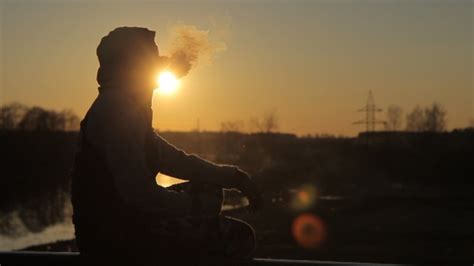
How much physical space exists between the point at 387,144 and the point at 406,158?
1040cm

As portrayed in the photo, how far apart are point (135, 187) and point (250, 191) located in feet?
1.56

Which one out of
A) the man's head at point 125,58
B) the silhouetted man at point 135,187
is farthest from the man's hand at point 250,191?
the man's head at point 125,58

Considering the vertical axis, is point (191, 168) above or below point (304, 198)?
above

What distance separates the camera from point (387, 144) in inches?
3044

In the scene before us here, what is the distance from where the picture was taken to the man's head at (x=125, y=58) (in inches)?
91.2

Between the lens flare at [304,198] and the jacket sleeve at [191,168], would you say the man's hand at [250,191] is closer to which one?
the jacket sleeve at [191,168]

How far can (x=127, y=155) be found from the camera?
2152mm

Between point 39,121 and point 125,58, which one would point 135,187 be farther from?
Answer: point 39,121

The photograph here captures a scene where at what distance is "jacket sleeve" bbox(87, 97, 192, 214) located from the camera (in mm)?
2156

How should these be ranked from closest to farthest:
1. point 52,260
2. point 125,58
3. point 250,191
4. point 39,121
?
point 125,58 < point 250,191 < point 52,260 < point 39,121

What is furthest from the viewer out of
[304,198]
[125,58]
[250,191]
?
[304,198]

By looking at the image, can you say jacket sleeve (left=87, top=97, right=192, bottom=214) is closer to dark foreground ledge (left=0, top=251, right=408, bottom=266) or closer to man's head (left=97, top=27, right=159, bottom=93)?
man's head (left=97, top=27, right=159, bottom=93)

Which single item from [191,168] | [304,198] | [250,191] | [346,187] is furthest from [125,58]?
[346,187]

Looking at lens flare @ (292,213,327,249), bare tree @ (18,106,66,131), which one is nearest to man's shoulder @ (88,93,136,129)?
lens flare @ (292,213,327,249)
